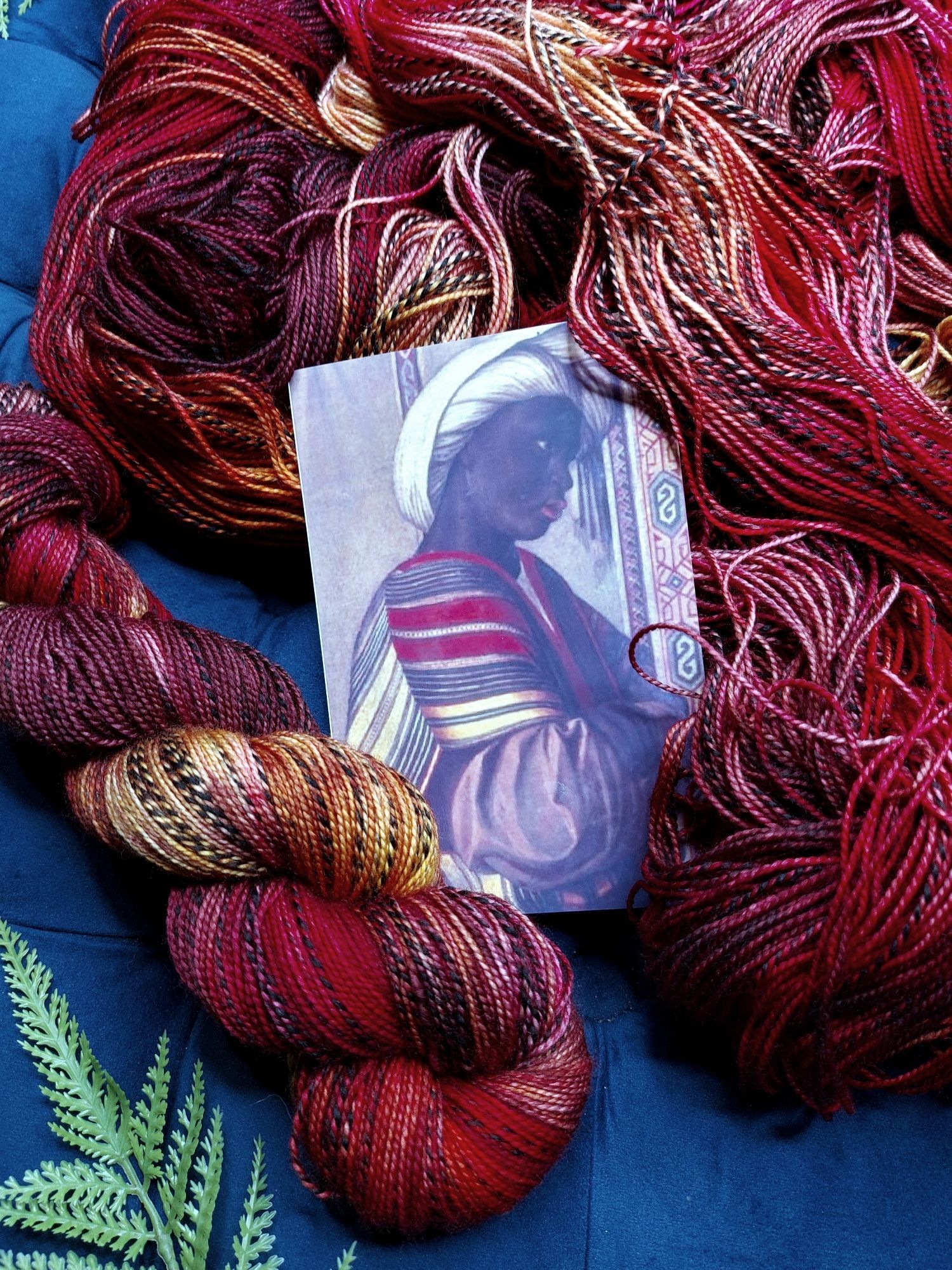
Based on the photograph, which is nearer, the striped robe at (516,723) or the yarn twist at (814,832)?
the yarn twist at (814,832)

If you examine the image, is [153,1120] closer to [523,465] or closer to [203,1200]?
[203,1200]

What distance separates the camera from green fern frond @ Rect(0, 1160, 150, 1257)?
63 centimetres

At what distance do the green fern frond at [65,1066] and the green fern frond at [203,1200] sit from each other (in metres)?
0.05

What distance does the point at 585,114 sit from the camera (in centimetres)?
71

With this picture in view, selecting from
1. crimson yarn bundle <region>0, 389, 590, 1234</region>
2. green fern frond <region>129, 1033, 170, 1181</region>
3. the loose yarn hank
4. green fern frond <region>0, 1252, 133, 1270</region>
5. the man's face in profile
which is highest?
the loose yarn hank

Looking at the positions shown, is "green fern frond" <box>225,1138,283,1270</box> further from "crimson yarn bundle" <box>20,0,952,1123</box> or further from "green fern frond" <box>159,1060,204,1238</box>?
"crimson yarn bundle" <box>20,0,952,1123</box>

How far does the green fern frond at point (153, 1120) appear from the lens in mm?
659

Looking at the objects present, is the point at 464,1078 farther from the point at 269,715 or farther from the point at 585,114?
the point at 585,114

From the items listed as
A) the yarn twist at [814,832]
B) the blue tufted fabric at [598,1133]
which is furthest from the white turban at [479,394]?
the blue tufted fabric at [598,1133]

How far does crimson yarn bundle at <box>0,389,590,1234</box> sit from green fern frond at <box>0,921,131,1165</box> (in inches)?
3.6

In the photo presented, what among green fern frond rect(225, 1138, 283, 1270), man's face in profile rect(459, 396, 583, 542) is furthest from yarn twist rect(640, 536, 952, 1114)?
green fern frond rect(225, 1138, 283, 1270)

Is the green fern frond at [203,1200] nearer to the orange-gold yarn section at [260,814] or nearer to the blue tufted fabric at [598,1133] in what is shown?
the blue tufted fabric at [598,1133]

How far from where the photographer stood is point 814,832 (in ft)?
2.05

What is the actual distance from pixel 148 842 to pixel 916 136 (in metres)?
0.68
